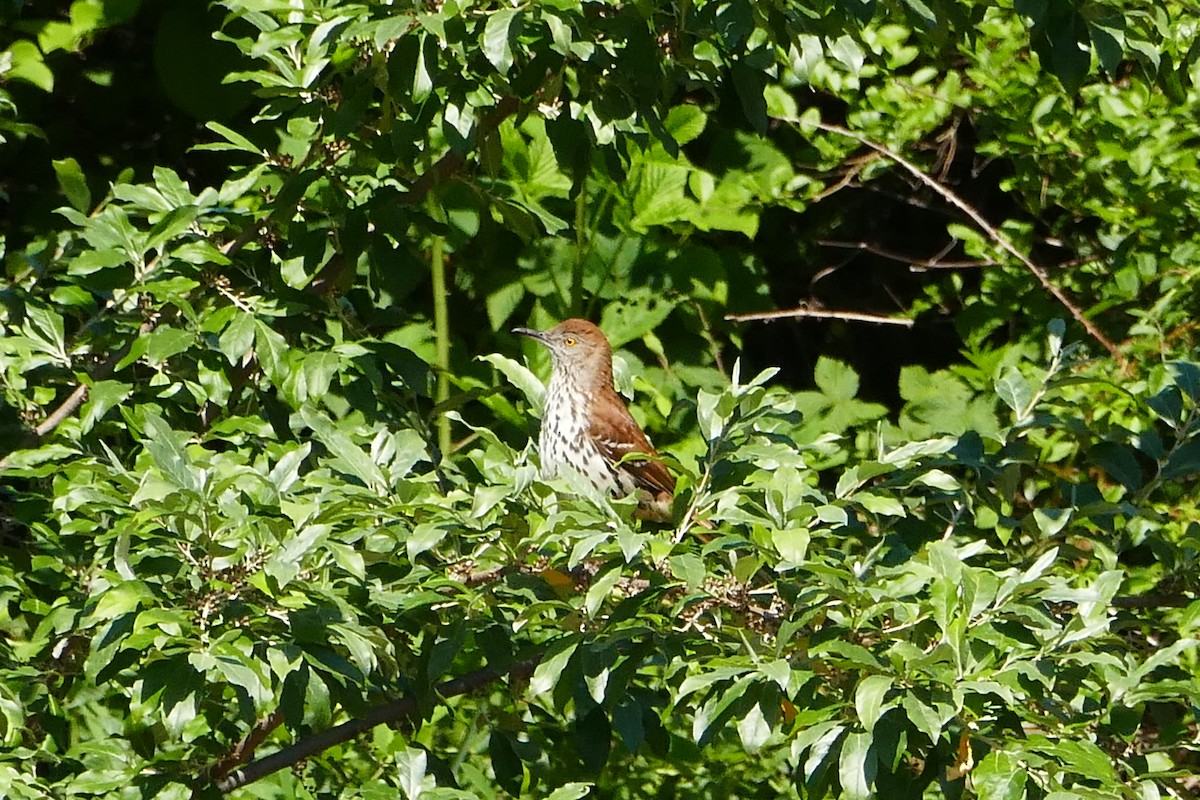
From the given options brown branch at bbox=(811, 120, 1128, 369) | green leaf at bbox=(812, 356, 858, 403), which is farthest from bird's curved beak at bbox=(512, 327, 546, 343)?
brown branch at bbox=(811, 120, 1128, 369)

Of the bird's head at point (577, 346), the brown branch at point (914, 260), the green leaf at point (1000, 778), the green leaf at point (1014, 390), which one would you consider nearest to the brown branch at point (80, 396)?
the green leaf at point (1014, 390)

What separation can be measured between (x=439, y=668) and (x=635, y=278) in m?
3.00

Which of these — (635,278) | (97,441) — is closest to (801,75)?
(97,441)

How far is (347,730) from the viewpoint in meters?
2.42

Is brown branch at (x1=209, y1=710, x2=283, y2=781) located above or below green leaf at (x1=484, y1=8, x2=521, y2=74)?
below

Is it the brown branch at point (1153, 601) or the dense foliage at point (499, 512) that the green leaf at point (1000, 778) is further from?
the brown branch at point (1153, 601)

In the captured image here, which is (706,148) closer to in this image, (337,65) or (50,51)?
(50,51)

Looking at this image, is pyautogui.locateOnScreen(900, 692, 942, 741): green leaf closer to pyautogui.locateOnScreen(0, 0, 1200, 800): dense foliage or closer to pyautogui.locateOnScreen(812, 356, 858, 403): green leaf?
pyautogui.locateOnScreen(0, 0, 1200, 800): dense foliage

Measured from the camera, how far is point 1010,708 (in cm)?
207

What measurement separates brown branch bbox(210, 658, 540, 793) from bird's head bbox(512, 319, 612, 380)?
194 centimetres

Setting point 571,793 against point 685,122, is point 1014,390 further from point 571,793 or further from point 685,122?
point 685,122

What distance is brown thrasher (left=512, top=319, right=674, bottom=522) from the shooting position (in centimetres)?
409

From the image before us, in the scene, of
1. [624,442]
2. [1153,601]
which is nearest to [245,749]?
[1153,601]

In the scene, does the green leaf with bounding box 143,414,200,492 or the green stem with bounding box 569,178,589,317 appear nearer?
the green leaf with bounding box 143,414,200,492
